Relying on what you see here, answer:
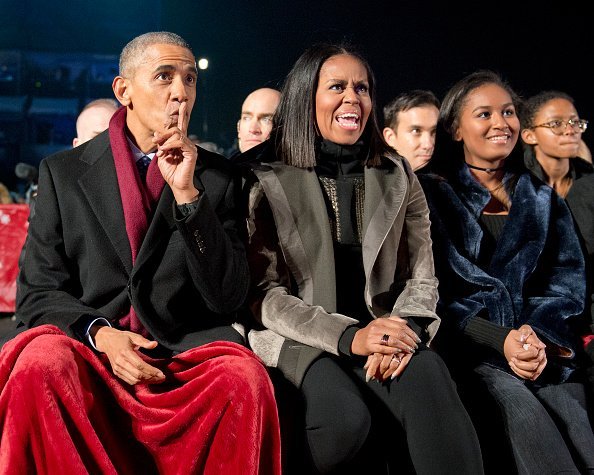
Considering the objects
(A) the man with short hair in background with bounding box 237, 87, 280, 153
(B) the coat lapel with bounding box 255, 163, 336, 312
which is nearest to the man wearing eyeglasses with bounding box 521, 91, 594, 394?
(A) the man with short hair in background with bounding box 237, 87, 280, 153

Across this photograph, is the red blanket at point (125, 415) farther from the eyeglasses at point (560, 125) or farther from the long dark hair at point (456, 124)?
the eyeglasses at point (560, 125)

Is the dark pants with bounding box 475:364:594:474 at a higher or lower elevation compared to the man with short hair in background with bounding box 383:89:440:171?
lower

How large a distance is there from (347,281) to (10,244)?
3.82m

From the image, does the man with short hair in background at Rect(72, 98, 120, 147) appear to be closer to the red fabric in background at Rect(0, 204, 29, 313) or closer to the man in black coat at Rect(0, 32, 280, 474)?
the man in black coat at Rect(0, 32, 280, 474)

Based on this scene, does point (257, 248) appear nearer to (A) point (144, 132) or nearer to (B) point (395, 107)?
(A) point (144, 132)

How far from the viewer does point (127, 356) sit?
6.77ft

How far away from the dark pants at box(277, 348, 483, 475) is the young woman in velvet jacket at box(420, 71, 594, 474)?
1.22ft

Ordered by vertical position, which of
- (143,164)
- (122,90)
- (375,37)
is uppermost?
(375,37)

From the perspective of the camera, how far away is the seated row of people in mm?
2062

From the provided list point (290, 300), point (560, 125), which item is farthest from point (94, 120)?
point (560, 125)

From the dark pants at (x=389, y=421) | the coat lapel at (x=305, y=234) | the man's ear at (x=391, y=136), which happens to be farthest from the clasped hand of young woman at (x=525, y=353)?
the man's ear at (x=391, y=136)

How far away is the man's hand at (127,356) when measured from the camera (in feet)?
6.74

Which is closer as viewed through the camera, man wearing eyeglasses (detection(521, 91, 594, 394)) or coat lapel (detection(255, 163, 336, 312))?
coat lapel (detection(255, 163, 336, 312))

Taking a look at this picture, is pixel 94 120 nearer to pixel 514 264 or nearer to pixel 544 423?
pixel 514 264
